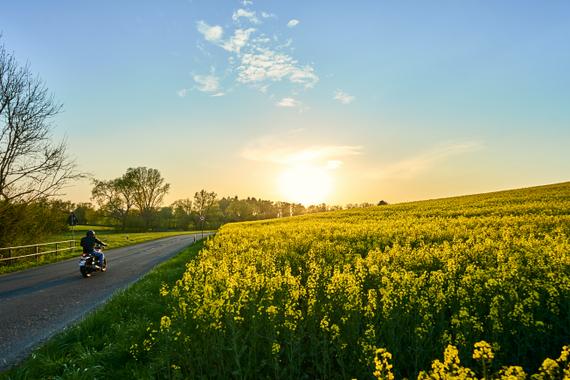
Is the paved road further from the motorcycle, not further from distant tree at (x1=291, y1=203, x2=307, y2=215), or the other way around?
distant tree at (x1=291, y1=203, x2=307, y2=215)

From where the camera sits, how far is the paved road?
7.96 m

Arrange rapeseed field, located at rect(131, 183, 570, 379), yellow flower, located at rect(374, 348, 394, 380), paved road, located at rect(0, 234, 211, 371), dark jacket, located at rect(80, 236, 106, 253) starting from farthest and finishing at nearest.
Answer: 1. dark jacket, located at rect(80, 236, 106, 253)
2. paved road, located at rect(0, 234, 211, 371)
3. rapeseed field, located at rect(131, 183, 570, 379)
4. yellow flower, located at rect(374, 348, 394, 380)

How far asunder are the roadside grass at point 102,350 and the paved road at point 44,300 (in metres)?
0.66

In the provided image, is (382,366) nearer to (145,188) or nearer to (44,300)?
(44,300)

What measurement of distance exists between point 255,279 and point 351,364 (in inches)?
103

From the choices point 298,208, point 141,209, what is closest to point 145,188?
point 141,209

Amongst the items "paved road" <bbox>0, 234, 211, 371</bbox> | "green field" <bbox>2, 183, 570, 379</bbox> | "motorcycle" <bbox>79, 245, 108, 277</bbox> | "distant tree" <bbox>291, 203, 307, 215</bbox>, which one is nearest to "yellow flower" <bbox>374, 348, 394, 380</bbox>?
"green field" <bbox>2, 183, 570, 379</bbox>

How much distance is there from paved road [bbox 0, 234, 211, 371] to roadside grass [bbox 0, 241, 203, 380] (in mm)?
664

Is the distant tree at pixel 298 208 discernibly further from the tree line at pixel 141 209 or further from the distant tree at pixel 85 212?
the distant tree at pixel 85 212

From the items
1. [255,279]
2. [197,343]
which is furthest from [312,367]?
[255,279]

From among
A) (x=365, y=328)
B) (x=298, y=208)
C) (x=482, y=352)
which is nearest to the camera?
(x=482, y=352)

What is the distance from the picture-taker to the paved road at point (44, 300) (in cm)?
796

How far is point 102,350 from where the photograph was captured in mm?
6781

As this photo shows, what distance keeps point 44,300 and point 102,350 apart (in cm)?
642
